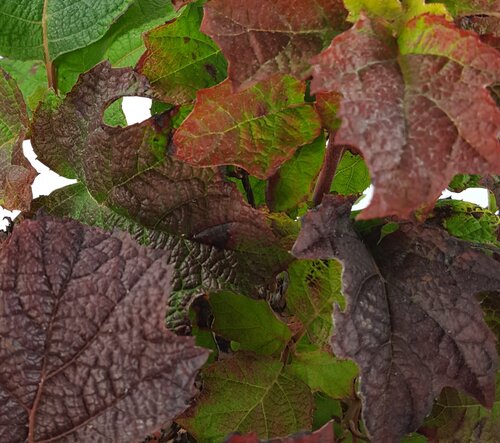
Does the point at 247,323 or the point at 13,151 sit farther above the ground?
the point at 13,151

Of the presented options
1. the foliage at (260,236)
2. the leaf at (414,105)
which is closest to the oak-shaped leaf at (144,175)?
the foliage at (260,236)

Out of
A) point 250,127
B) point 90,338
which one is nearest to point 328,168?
point 250,127

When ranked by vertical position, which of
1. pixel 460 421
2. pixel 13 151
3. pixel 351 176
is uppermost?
pixel 13 151

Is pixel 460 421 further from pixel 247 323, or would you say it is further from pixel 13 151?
pixel 13 151

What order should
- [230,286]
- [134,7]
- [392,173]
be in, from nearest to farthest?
[392,173] → [230,286] → [134,7]

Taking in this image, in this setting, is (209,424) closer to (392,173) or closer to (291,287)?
(291,287)

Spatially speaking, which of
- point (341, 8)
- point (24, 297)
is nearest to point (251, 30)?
point (341, 8)
